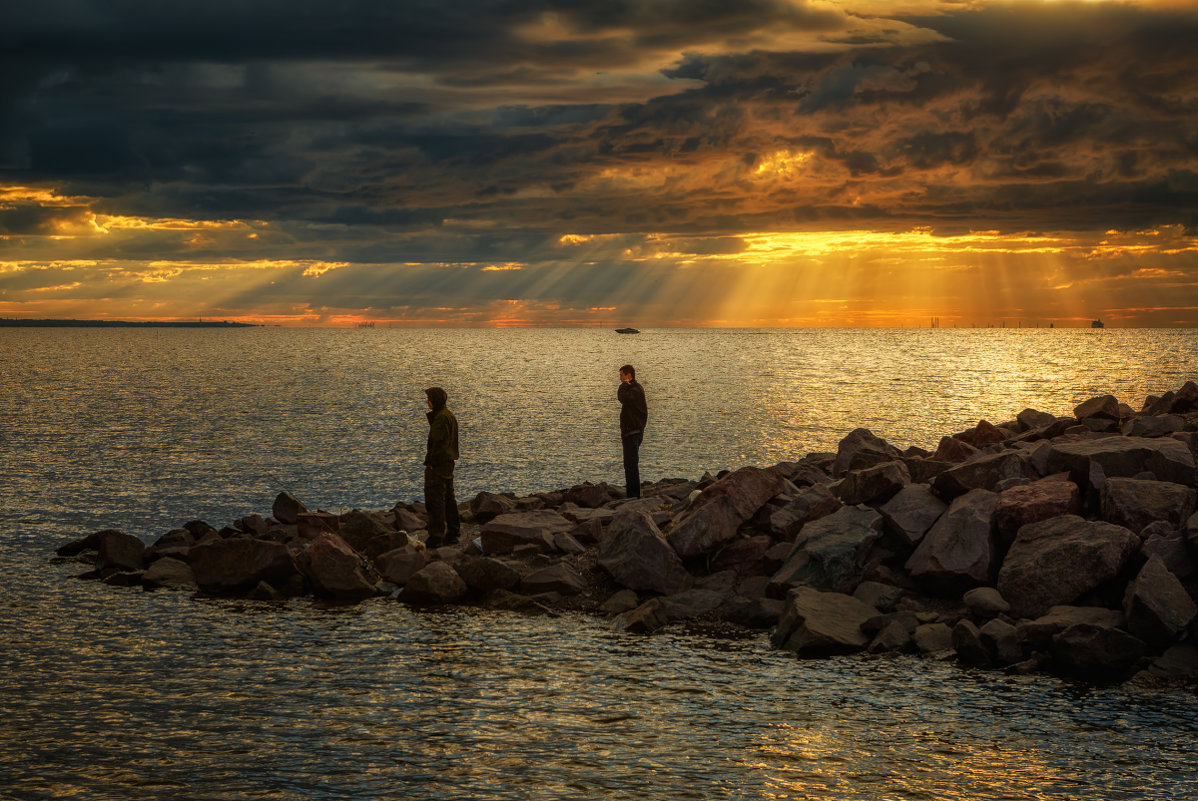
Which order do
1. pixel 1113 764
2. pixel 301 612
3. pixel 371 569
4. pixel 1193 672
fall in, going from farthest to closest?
1. pixel 371 569
2. pixel 301 612
3. pixel 1193 672
4. pixel 1113 764

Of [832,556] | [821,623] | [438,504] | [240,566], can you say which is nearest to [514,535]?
[438,504]

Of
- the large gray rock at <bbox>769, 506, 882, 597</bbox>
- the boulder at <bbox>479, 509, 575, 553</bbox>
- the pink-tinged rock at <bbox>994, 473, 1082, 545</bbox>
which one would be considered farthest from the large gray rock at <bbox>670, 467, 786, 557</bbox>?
the pink-tinged rock at <bbox>994, 473, 1082, 545</bbox>

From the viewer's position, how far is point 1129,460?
779 inches

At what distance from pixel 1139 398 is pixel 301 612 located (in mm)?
96474

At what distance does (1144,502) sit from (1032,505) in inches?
71.6

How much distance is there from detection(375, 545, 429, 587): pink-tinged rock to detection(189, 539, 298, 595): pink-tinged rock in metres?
1.75

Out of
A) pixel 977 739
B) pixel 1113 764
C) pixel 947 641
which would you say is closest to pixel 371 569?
pixel 947 641

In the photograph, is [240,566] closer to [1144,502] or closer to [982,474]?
[982,474]

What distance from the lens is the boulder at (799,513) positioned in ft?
69.1

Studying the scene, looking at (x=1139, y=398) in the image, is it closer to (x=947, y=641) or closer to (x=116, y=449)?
(x=116, y=449)

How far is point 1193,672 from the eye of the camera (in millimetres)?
14906

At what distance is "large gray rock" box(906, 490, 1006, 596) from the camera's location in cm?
1791

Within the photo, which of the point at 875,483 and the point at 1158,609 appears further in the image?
the point at 875,483

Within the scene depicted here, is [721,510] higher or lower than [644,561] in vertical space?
higher
